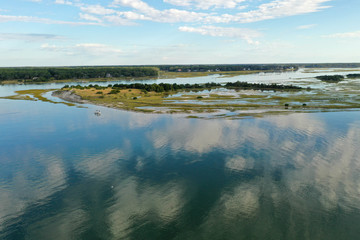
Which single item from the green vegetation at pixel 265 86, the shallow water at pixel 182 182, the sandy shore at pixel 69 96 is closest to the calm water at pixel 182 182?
the shallow water at pixel 182 182

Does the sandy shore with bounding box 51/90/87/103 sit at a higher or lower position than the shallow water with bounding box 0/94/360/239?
higher

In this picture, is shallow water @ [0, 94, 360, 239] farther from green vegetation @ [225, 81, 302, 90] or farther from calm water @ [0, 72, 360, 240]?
green vegetation @ [225, 81, 302, 90]

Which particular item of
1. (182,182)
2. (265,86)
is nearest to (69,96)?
(182,182)

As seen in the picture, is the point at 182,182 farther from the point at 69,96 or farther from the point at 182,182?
the point at 69,96

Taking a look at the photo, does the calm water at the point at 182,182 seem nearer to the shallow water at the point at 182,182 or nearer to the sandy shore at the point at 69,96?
the shallow water at the point at 182,182

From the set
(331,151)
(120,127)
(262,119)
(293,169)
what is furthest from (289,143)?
(120,127)

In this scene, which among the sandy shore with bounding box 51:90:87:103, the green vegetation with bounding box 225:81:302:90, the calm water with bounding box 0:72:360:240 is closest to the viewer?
the calm water with bounding box 0:72:360:240

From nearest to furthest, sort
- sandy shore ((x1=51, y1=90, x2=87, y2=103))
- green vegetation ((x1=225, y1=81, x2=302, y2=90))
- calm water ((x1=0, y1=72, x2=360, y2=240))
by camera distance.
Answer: calm water ((x1=0, y1=72, x2=360, y2=240))
sandy shore ((x1=51, y1=90, x2=87, y2=103))
green vegetation ((x1=225, y1=81, x2=302, y2=90))

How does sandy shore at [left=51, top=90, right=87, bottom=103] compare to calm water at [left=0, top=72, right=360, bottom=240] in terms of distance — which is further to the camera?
sandy shore at [left=51, top=90, right=87, bottom=103]

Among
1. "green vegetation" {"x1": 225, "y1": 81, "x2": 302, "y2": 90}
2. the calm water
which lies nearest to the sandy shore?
the calm water
